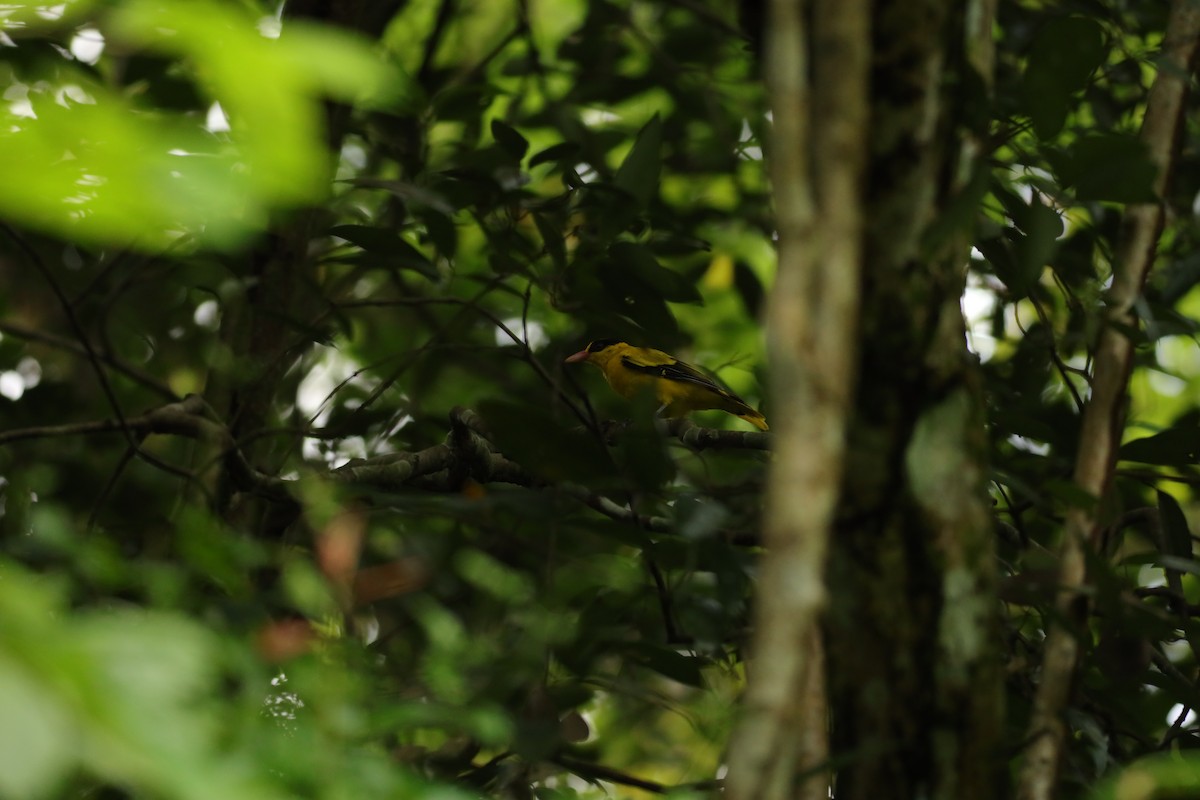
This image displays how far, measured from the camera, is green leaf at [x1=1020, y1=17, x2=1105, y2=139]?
88.0 inches

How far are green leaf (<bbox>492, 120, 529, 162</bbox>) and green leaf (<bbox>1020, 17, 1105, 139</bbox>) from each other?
1.56 m

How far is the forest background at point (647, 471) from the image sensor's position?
2.56 feet

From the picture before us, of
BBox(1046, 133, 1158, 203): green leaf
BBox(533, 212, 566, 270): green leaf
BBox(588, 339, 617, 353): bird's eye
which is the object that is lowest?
BBox(588, 339, 617, 353): bird's eye

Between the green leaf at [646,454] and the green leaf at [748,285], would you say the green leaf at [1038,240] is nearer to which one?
the green leaf at [646,454]

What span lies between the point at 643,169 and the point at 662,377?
10.6 feet

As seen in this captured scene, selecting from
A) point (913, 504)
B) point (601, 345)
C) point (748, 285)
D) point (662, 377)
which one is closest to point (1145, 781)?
point (913, 504)

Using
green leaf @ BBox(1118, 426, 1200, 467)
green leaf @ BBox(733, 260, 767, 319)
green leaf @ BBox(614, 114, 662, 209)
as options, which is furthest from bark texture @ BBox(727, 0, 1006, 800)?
green leaf @ BBox(733, 260, 767, 319)

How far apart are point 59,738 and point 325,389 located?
4.98 m

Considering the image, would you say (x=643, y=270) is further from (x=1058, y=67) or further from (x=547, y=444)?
(x=1058, y=67)

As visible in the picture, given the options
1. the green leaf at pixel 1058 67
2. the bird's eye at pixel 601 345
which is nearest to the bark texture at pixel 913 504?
the green leaf at pixel 1058 67

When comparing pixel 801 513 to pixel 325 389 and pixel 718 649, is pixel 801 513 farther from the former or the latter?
pixel 325 389

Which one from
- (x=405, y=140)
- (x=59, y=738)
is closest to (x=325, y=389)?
(x=405, y=140)

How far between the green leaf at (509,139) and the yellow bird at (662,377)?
2452 millimetres

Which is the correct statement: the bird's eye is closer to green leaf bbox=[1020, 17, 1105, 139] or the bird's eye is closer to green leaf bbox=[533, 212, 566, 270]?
green leaf bbox=[533, 212, 566, 270]
